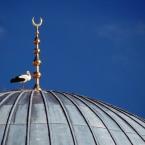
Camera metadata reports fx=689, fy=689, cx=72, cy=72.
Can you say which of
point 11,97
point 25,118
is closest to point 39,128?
point 25,118

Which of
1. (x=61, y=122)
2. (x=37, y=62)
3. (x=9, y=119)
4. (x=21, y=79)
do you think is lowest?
(x=61, y=122)

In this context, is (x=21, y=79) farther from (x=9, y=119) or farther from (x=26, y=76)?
(x=9, y=119)

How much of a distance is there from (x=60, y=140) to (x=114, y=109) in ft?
18.6

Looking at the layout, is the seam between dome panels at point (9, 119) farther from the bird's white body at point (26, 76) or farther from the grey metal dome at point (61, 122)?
the bird's white body at point (26, 76)

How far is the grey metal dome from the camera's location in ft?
80.6

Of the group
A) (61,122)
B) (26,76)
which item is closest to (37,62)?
(26,76)

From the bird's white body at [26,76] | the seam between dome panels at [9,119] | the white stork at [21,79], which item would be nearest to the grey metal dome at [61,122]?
the seam between dome panels at [9,119]

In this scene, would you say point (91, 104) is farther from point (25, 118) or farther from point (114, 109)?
point (25, 118)

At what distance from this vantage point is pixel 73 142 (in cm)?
2456

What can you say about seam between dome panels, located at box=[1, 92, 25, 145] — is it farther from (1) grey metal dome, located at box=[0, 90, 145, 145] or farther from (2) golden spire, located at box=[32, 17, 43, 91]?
(2) golden spire, located at box=[32, 17, 43, 91]

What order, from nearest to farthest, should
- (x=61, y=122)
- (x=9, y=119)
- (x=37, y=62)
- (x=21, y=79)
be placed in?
(x=9, y=119)
(x=61, y=122)
(x=21, y=79)
(x=37, y=62)

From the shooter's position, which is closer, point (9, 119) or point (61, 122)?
point (9, 119)

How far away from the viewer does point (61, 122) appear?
1006 inches

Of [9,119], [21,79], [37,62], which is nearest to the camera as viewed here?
[9,119]
